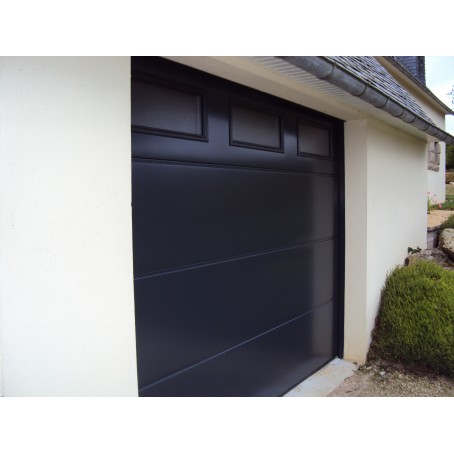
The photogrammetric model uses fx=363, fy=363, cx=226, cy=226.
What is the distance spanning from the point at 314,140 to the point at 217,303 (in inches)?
82.6

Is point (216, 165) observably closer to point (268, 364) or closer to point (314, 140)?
point (314, 140)

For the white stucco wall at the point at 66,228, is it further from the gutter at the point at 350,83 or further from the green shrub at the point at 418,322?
the green shrub at the point at 418,322

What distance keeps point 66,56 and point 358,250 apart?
351 cm

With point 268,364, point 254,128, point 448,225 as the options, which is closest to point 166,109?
point 254,128

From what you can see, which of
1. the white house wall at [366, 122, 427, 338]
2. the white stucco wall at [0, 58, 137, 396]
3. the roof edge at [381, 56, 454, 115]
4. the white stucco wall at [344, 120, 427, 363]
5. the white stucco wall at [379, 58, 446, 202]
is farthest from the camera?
the white stucco wall at [379, 58, 446, 202]

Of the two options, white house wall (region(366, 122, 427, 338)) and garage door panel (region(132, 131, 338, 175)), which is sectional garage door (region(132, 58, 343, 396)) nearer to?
garage door panel (region(132, 131, 338, 175))

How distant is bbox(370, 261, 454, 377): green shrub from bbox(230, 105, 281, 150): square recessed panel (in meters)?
2.42

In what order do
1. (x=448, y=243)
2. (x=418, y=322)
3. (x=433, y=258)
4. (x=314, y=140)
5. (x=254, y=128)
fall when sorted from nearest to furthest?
(x=254, y=128) < (x=314, y=140) < (x=418, y=322) < (x=433, y=258) < (x=448, y=243)

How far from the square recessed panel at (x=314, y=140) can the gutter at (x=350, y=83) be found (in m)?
0.66

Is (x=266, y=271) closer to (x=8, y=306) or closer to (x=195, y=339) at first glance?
(x=195, y=339)

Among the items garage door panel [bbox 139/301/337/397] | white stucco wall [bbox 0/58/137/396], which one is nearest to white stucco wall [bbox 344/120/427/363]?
garage door panel [bbox 139/301/337/397]

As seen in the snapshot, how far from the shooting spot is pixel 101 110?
71.0 inches

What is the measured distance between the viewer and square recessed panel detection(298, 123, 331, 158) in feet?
11.9

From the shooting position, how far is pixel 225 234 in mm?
2766
